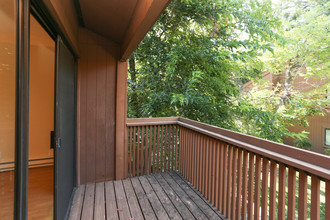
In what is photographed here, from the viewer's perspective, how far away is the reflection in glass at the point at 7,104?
68cm

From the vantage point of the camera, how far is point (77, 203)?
228cm

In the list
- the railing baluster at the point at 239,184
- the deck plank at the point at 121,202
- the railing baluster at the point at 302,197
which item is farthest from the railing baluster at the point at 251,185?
the deck plank at the point at 121,202

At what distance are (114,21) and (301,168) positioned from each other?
7.74ft

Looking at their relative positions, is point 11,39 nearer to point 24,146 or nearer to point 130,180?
point 24,146

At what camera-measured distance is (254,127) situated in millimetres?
4531

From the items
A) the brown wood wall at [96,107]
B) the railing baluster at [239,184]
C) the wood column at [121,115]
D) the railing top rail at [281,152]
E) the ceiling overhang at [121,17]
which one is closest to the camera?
the railing top rail at [281,152]

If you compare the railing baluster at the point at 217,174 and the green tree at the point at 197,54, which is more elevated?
the green tree at the point at 197,54

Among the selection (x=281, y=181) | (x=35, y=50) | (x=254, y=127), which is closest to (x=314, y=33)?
(x=254, y=127)

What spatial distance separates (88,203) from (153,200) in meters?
0.86

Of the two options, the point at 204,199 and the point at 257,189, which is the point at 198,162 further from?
Answer: the point at 257,189

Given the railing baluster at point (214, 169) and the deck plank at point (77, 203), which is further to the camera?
the railing baluster at point (214, 169)

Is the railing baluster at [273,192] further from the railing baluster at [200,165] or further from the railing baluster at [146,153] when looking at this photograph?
the railing baluster at [146,153]

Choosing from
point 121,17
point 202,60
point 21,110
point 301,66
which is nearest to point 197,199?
point 21,110

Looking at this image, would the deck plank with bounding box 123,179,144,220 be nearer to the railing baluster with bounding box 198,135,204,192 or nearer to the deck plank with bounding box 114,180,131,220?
the deck plank with bounding box 114,180,131,220
